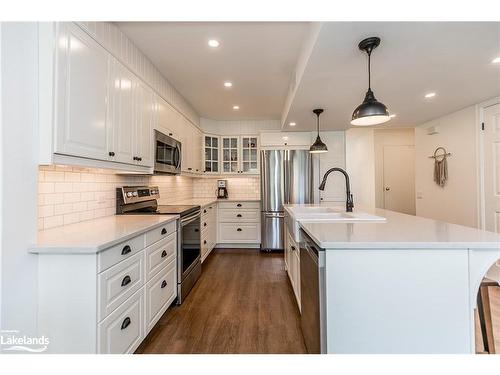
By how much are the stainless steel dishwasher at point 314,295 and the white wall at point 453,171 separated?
2987mm

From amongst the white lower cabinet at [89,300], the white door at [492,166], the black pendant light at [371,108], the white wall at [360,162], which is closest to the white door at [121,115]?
the white lower cabinet at [89,300]

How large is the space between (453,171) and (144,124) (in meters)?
4.11

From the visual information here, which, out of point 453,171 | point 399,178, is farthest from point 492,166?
point 399,178

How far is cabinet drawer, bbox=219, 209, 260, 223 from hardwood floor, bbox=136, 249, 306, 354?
129cm

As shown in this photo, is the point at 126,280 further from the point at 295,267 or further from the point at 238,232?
the point at 238,232

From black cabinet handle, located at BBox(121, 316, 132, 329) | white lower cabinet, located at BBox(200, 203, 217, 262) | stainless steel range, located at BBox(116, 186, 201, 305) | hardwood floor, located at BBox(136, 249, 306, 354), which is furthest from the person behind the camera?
white lower cabinet, located at BBox(200, 203, 217, 262)

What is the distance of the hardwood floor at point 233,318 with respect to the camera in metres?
1.80

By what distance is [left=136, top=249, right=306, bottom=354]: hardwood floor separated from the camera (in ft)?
5.92

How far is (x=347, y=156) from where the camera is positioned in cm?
455

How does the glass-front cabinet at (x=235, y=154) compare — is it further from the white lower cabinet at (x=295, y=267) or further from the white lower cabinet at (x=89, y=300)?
the white lower cabinet at (x=89, y=300)

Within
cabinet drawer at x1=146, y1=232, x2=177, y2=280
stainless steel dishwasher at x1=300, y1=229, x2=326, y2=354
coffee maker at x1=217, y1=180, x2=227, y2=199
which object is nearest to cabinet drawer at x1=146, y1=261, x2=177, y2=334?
cabinet drawer at x1=146, y1=232, x2=177, y2=280

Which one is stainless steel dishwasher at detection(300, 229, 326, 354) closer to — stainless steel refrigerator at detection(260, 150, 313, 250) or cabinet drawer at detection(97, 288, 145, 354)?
cabinet drawer at detection(97, 288, 145, 354)
